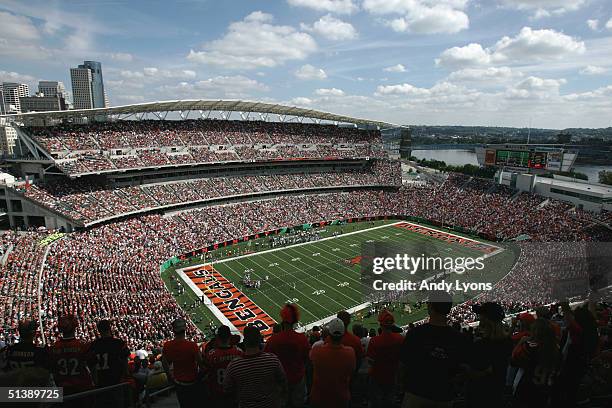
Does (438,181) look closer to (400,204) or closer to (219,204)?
(400,204)

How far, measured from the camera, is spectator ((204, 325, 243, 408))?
14.6 feet

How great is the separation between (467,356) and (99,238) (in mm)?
30311

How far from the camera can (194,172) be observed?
42312 mm

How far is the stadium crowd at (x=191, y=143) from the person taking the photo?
34.1 m

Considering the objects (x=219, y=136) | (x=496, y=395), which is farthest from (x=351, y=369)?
(x=219, y=136)

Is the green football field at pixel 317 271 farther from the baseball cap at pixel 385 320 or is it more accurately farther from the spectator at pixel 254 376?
the spectator at pixel 254 376

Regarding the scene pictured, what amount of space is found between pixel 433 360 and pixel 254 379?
162cm

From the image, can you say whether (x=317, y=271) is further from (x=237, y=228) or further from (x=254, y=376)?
(x=254, y=376)

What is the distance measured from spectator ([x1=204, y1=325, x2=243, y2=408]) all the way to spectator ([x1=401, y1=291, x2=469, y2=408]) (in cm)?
203

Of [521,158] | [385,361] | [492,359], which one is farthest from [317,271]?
[521,158]

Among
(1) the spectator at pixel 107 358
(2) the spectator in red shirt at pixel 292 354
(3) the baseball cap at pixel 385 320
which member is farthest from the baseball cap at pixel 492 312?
(1) the spectator at pixel 107 358

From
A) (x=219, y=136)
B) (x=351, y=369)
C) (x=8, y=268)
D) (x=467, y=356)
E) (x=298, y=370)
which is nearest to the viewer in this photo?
(x=467, y=356)

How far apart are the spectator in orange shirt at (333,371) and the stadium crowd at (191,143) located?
34.6 metres

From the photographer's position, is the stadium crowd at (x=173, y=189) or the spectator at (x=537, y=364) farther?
the stadium crowd at (x=173, y=189)
